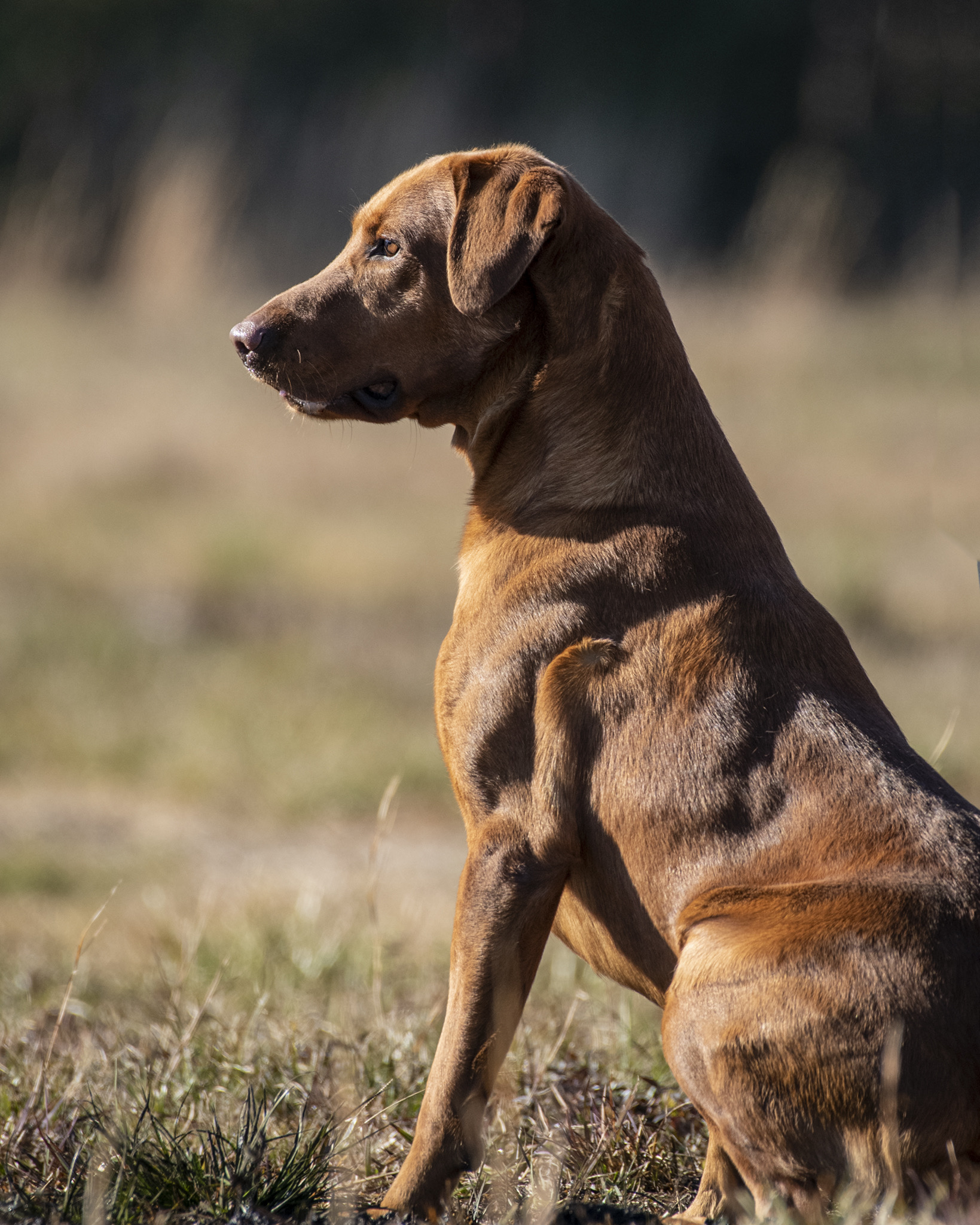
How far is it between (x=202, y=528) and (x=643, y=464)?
748 cm

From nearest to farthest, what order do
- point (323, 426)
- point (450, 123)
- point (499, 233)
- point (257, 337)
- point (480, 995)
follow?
point (480, 995) → point (499, 233) → point (257, 337) → point (323, 426) → point (450, 123)

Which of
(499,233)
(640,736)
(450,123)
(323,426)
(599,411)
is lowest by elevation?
(323,426)

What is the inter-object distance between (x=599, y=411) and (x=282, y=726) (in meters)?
4.86

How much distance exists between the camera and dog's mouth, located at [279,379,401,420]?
8.79ft

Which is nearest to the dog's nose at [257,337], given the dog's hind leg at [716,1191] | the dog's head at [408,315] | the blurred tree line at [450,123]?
the dog's head at [408,315]

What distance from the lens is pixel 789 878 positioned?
226cm

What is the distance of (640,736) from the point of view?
7.81 feet

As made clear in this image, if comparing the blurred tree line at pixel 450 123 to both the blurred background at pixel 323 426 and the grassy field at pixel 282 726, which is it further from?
the grassy field at pixel 282 726

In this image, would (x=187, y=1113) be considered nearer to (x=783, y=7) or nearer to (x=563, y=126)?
(x=563, y=126)

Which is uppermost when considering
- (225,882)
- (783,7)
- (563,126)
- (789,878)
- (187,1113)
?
(783,7)

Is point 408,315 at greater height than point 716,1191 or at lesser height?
greater

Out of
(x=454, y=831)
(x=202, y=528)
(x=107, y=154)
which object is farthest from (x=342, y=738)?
(x=107, y=154)

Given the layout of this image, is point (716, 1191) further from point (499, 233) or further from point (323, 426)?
point (323, 426)

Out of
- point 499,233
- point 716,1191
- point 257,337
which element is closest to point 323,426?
point 257,337
